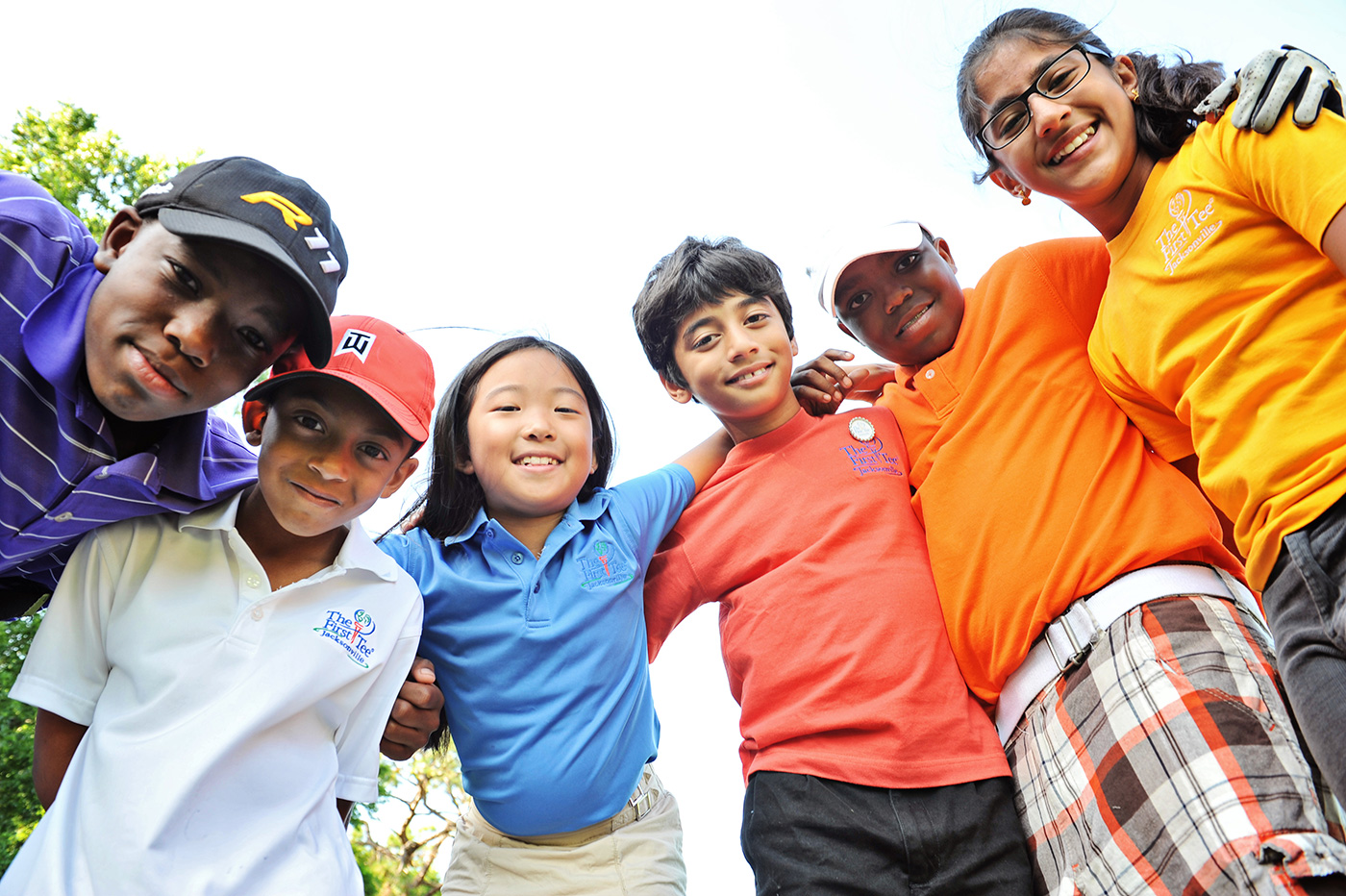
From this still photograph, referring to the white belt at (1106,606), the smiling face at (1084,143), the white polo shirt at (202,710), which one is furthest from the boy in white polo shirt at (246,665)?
the smiling face at (1084,143)

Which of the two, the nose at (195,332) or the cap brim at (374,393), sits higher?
the nose at (195,332)

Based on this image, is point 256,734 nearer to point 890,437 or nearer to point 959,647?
point 959,647

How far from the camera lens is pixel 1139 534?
78.2 inches

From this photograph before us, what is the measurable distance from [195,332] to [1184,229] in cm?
215

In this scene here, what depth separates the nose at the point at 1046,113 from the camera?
2.09 metres

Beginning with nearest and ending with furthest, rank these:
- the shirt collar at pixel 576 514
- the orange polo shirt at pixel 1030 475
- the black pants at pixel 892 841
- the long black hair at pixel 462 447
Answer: the black pants at pixel 892 841
the orange polo shirt at pixel 1030 475
the shirt collar at pixel 576 514
the long black hair at pixel 462 447

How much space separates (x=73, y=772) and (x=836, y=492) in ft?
6.40

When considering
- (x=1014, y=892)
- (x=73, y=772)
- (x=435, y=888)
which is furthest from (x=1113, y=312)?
(x=435, y=888)

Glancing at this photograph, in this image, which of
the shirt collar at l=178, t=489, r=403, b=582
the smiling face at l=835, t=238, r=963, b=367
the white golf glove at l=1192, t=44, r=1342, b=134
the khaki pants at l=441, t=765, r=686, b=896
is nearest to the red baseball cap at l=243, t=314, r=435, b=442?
the shirt collar at l=178, t=489, r=403, b=582

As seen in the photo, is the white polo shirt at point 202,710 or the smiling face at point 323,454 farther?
the smiling face at point 323,454

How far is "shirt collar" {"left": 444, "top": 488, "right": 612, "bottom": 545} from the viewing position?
245 centimetres

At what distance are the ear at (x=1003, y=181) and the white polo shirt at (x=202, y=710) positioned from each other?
6.74ft

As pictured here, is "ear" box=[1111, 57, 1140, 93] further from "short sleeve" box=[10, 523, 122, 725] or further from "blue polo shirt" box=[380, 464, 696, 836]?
"short sleeve" box=[10, 523, 122, 725]

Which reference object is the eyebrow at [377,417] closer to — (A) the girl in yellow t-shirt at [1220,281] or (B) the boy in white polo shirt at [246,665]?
(B) the boy in white polo shirt at [246,665]
